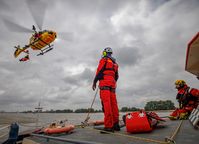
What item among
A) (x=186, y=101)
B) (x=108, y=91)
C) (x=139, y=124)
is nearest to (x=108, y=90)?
(x=108, y=91)

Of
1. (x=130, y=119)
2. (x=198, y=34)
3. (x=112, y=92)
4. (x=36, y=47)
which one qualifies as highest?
(x=36, y=47)

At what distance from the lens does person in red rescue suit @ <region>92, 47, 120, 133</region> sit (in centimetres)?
428

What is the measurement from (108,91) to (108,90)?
0.03 meters

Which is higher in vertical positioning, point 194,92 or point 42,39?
point 42,39

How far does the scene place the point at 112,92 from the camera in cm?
454

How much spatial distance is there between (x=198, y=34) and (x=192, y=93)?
401 cm

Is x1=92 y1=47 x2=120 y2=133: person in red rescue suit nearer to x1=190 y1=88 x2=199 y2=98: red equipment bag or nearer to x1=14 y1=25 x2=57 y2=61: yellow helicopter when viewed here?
x1=190 y1=88 x2=199 y2=98: red equipment bag

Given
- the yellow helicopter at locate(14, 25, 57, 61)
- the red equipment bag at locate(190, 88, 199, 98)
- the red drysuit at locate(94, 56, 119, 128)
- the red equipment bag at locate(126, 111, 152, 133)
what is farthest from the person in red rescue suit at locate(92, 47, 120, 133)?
the yellow helicopter at locate(14, 25, 57, 61)

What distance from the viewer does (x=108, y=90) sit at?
4.39 meters

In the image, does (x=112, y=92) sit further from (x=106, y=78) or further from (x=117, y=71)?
→ (x=117, y=71)

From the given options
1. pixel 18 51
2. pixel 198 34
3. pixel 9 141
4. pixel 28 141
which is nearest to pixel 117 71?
pixel 198 34

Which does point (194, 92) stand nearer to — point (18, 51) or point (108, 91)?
point (108, 91)

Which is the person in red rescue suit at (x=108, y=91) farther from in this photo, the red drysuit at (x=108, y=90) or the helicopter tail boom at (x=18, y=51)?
the helicopter tail boom at (x=18, y=51)

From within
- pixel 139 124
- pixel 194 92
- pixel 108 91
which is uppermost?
pixel 194 92
